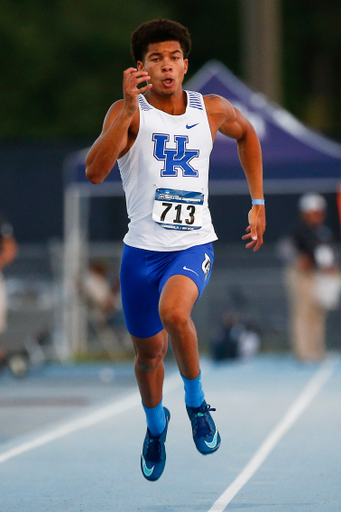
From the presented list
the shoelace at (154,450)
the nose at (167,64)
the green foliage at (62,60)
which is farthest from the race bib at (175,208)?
the green foliage at (62,60)

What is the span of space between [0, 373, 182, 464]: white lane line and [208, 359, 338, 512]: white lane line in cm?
164

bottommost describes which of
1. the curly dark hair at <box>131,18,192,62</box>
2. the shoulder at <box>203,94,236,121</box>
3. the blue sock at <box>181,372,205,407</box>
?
the blue sock at <box>181,372,205,407</box>

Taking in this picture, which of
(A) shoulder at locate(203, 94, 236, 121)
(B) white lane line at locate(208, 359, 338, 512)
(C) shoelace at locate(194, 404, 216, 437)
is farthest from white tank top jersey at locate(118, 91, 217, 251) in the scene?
(B) white lane line at locate(208, 359, 338, 512)

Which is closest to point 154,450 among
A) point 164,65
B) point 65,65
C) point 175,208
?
point 175,208

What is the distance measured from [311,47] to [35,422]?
26448mm

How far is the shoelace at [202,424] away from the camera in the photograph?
500 centimetres

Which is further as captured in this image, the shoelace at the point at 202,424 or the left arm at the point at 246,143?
the left arm at the point at 246,143

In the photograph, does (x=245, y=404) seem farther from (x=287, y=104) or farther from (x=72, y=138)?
(x=287, y=104)

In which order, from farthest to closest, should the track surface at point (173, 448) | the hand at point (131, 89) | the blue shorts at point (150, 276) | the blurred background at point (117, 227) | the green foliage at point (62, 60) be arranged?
the green foliage at point (62, 60), the blurred background at point (117, 227), the track surface at point (173, 448), the blue shorts at point (150, 276), the hand at point (131, 89)

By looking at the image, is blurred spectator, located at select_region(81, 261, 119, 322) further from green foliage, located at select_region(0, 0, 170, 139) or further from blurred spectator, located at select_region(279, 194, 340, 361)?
green foliage, located at select_region(0, 0, 170, 139)

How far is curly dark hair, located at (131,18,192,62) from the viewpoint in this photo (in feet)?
16.6

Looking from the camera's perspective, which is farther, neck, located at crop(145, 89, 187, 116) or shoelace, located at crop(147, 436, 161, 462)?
shoelace, located at crop(147, 436, 161, 462)

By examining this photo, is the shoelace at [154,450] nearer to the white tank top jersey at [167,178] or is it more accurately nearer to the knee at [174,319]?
the knee at [174,319]

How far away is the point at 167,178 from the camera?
Answer: 16.6ft
